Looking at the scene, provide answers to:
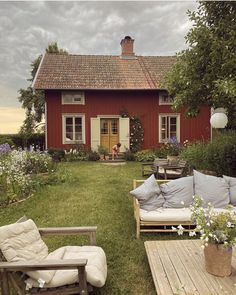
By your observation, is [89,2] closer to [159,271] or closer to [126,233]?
[126,233]

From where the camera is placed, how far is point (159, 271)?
3.46 meters

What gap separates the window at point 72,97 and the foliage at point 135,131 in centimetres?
243

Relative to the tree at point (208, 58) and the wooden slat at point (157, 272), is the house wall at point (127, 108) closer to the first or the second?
the tree at point (208, 58)

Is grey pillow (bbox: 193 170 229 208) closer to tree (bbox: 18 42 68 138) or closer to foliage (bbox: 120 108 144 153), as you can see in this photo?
foliage (bbox: 120 108 144 153)

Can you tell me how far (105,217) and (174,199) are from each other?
1.51 metres

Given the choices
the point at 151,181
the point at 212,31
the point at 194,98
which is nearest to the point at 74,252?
the point at 151,181

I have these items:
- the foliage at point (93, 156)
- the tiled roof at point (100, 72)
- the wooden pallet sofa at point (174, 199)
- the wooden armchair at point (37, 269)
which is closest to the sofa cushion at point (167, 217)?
the wooden pallet sofa at point (174, 199)

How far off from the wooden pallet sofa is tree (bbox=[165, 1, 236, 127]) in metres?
2.13

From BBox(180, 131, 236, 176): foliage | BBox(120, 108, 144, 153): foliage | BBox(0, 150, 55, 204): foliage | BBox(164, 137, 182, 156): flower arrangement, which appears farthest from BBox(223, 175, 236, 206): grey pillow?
BBox(120, 108, 144, 153): foliage

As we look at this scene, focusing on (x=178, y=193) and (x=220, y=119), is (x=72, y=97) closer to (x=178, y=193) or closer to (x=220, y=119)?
(x=220, y=119)

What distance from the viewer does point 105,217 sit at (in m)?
6.07

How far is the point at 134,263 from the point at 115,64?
52.1 feet

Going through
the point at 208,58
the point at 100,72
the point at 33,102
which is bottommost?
the point at 208,58

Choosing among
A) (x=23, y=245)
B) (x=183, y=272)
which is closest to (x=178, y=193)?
(x=183, y=272)
